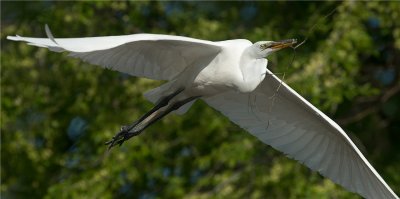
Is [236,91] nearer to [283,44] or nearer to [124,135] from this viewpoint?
[283,44]

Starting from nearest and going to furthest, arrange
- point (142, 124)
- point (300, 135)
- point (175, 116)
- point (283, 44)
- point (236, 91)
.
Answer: point (283, 44) < point (236, 91) < point (142, 124) < point (300, 135) < point (175, 116)

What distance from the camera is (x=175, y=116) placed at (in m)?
5.89

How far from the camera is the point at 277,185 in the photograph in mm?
5336

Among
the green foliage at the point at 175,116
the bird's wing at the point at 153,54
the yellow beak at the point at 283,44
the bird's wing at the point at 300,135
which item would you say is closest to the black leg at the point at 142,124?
the bird's wing at the point at 153,54

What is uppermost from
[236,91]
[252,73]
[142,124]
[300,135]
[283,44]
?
[283,44]

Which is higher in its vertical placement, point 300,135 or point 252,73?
point 252,73

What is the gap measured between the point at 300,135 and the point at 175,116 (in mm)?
1746

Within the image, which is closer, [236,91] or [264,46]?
[264,46]

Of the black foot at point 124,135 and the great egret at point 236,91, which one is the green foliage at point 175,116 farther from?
the black foot at point 124,135

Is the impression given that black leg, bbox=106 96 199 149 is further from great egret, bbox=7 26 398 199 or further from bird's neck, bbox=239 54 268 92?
bird's neck, bbox=239 54 268 92

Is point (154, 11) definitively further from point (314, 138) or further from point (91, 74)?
point (314, 138)

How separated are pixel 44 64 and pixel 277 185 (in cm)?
192

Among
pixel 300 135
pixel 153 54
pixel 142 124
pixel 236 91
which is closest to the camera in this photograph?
pixel 236 91

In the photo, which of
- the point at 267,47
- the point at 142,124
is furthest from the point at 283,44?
the point at 142,124
